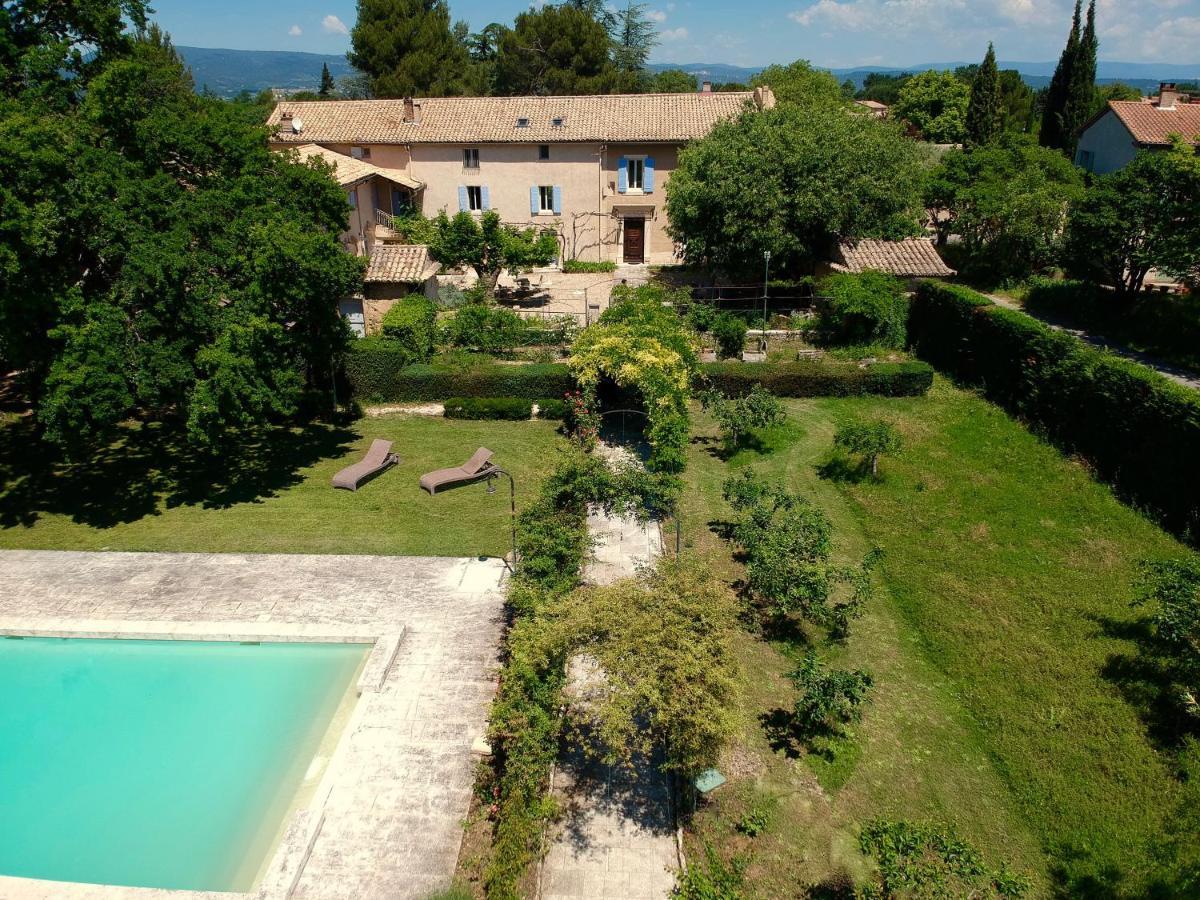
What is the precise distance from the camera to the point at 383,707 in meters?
13.4

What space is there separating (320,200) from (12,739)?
1418 cm

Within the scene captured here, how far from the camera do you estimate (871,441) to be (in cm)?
2073

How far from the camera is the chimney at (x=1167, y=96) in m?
45.1

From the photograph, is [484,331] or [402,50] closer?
[484,331]

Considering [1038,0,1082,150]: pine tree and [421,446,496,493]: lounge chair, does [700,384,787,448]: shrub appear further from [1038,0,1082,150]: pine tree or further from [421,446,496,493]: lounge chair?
[1038,0,1082,150]: pine tree

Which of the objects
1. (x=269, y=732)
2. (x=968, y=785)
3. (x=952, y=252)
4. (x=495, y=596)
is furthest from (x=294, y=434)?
(x=952, y=252)

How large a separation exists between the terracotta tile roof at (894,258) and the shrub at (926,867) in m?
25.7

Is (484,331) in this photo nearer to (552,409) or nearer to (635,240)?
(552,409)

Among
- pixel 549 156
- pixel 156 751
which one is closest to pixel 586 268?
pixel 549 156

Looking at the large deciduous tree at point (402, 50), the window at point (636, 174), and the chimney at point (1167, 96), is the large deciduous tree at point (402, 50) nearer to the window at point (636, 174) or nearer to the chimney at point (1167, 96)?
the window at point (636, 174)

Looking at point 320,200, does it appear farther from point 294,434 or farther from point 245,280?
point 294,434

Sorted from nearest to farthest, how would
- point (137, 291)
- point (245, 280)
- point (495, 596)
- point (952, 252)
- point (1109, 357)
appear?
1. point (495, 596)
2. point (137, 291)
3. point (245, 280)
4. point (1109, 357)
5. point (952, 252)

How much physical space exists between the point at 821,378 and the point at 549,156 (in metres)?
22.0

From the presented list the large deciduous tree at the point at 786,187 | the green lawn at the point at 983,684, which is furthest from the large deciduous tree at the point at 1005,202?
the green lawn at the point at 983,684
